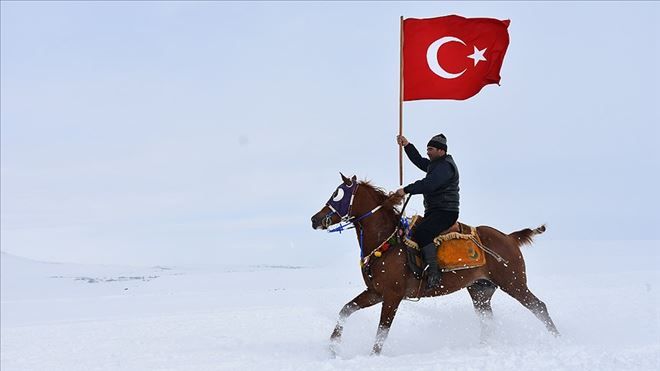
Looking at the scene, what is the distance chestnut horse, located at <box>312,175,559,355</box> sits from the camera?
9430 mm

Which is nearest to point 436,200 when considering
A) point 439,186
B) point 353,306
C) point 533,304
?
point 439,186

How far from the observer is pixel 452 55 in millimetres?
11250

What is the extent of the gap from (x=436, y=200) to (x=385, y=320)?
6.55ft

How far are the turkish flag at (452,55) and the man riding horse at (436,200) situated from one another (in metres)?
1.66

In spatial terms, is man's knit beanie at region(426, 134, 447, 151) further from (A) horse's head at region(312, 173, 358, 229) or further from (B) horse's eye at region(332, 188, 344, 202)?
(B) horse's eye at region(332, 188, 344, 202)

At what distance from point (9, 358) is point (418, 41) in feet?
30.9

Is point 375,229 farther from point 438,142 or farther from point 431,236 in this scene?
point 438,142

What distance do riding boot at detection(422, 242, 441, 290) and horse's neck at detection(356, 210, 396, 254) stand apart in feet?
2.02

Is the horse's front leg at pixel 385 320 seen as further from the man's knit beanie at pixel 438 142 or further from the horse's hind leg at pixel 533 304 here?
the man's knit beanie at pixel 438 142

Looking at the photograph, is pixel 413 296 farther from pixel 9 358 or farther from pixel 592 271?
pixel 592 271

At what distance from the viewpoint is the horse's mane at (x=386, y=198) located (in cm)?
972

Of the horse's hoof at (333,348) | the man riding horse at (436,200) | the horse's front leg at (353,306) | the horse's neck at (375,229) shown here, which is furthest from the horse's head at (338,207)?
the horse's hoof at (333,348)

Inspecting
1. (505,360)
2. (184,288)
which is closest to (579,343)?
(505,360)

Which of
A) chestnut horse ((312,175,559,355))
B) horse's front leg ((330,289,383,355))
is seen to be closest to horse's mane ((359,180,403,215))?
chestnut horse ((312,175,559,355))
